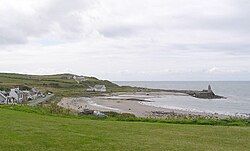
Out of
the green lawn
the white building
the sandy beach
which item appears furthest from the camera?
the white building

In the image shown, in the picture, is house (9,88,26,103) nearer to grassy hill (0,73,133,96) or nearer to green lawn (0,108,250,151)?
grassy hill (0,73,133,96)

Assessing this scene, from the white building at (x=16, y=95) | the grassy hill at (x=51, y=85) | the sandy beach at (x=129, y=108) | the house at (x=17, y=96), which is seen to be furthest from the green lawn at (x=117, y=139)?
the grassy hill at (x=51, y=85)

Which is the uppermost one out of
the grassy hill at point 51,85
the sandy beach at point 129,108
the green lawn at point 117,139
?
the grassy hill at point 51,85

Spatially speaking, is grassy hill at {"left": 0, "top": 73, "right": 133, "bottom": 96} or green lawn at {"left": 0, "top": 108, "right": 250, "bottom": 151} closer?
green lawn at {"left": 0, "top": 108, "right": 250, "bottom": 151}

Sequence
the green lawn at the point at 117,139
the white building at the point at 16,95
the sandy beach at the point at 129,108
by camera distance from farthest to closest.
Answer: the white building at the point at 16,95 < the sandy beach at the point at 129,108 < the green lawn at the point at 117,139

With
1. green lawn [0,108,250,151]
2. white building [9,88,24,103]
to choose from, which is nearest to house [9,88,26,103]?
white building [9,88,24,103]

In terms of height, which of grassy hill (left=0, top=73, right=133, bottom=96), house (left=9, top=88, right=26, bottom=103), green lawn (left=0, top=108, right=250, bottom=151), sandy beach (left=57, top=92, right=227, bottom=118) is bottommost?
sandy beach (left=57, top=92, right=227, bottom=118)

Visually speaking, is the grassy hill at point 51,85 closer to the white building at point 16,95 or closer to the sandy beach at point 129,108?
the white building at point 16,95

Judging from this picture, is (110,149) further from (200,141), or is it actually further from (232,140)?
(232,140)

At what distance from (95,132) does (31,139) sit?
3133 mm

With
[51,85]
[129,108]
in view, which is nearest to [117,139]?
[129,108]

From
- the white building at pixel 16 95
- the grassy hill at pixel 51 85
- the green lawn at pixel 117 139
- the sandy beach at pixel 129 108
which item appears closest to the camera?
the green lawn at pixel 117 139

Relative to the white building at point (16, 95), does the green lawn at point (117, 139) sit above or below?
below

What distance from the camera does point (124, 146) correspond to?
10875 millimetres
